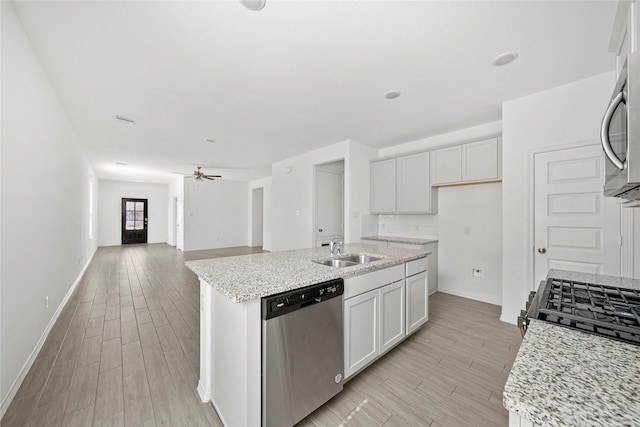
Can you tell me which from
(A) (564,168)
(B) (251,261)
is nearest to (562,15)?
(A) (564,168)

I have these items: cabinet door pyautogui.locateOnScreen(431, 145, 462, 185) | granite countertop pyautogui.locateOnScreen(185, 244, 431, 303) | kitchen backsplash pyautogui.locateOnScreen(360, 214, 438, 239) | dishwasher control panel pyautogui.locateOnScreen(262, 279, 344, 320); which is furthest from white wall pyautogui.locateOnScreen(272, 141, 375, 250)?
dishwasher control panel pyautogui.locateOnScreen(262, 279, 344, 320)

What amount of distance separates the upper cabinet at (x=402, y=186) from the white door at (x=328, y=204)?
0.93 m

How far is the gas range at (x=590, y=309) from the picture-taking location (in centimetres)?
85

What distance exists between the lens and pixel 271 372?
1.35 m

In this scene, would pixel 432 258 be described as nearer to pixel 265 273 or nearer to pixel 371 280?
pixel 371 280

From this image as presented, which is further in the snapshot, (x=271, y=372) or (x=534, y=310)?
(x=271, y=372)

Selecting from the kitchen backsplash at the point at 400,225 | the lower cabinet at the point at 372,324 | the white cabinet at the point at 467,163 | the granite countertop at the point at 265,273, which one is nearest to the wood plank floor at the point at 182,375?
the lower cabinet at the point at 372,324

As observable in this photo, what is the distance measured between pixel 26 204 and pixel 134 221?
9047 millimetres

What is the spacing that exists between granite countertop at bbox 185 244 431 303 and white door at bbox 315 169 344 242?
2.65 m

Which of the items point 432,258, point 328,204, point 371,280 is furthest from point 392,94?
point 328,204

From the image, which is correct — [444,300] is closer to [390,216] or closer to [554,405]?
[390,216]

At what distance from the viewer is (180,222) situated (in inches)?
336

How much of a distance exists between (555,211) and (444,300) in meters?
1.85

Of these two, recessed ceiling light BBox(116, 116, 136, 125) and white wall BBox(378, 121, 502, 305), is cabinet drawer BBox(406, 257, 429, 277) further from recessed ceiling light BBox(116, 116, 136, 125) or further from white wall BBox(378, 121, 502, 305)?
recessed ceiling light BBox(116, 116, 136, 125)
